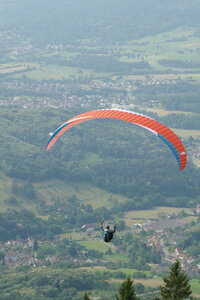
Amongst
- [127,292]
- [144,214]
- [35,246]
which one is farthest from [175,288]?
[144,214]

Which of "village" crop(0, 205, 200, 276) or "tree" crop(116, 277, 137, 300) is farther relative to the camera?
"village" crop(0, 205, 200, 276)

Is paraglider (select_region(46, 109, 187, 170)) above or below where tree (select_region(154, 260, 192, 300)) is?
above

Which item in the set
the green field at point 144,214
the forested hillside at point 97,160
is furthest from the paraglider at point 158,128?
the forested hillside at point 97,160

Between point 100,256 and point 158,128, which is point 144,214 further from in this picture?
point 158,128

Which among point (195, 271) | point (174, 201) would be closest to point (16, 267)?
point (195, 271)

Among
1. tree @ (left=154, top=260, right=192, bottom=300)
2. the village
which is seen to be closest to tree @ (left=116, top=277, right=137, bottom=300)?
tree @ (left=154, top=260, right=192, bottom=300)

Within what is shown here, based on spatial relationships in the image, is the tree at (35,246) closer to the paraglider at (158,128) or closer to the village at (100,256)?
the village at (100,256)

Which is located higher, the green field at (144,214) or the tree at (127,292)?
the green field at (144,214)

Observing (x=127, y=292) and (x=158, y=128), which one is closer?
(x=127, y=292)

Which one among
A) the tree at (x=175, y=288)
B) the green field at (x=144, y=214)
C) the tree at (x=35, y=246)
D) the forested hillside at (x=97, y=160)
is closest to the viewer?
the tree at (x=175, y=288)

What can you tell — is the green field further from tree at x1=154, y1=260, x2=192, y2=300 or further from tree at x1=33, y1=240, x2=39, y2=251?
tree at x1=154, y1=260, x2=192, y2=300

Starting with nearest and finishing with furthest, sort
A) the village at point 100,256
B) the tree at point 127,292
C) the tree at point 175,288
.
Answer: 1. the tree at point 127,292
2. the tree at point 175,288
3. the village at point 100,256
